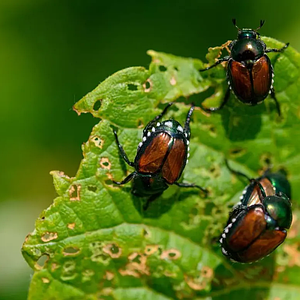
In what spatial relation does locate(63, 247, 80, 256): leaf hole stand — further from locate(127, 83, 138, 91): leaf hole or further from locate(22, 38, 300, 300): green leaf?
locate(127, 83, 138, 91): leaf hole

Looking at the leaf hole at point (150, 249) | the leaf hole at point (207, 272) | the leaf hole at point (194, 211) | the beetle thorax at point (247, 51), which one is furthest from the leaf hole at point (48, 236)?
the beetle thorax at point (247, 51)

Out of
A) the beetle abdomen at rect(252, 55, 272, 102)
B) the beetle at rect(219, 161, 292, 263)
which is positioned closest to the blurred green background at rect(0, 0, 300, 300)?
the beetle abdomen at rect(252, 55, 272, 102)

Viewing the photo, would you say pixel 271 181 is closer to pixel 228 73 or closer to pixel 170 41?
pixel 228 73

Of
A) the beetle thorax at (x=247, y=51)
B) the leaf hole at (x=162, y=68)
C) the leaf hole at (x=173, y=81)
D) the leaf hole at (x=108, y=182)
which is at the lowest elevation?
the leaf hole at (x=108, y=182)

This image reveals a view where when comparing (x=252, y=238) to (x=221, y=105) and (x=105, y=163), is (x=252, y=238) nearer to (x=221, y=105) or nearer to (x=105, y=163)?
(x=221, y=105)

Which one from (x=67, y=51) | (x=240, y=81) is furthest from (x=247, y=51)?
(x=67, y=51)

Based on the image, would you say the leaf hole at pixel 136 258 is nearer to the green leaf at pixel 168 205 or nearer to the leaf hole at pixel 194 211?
the green leaf at pixel 168 205
